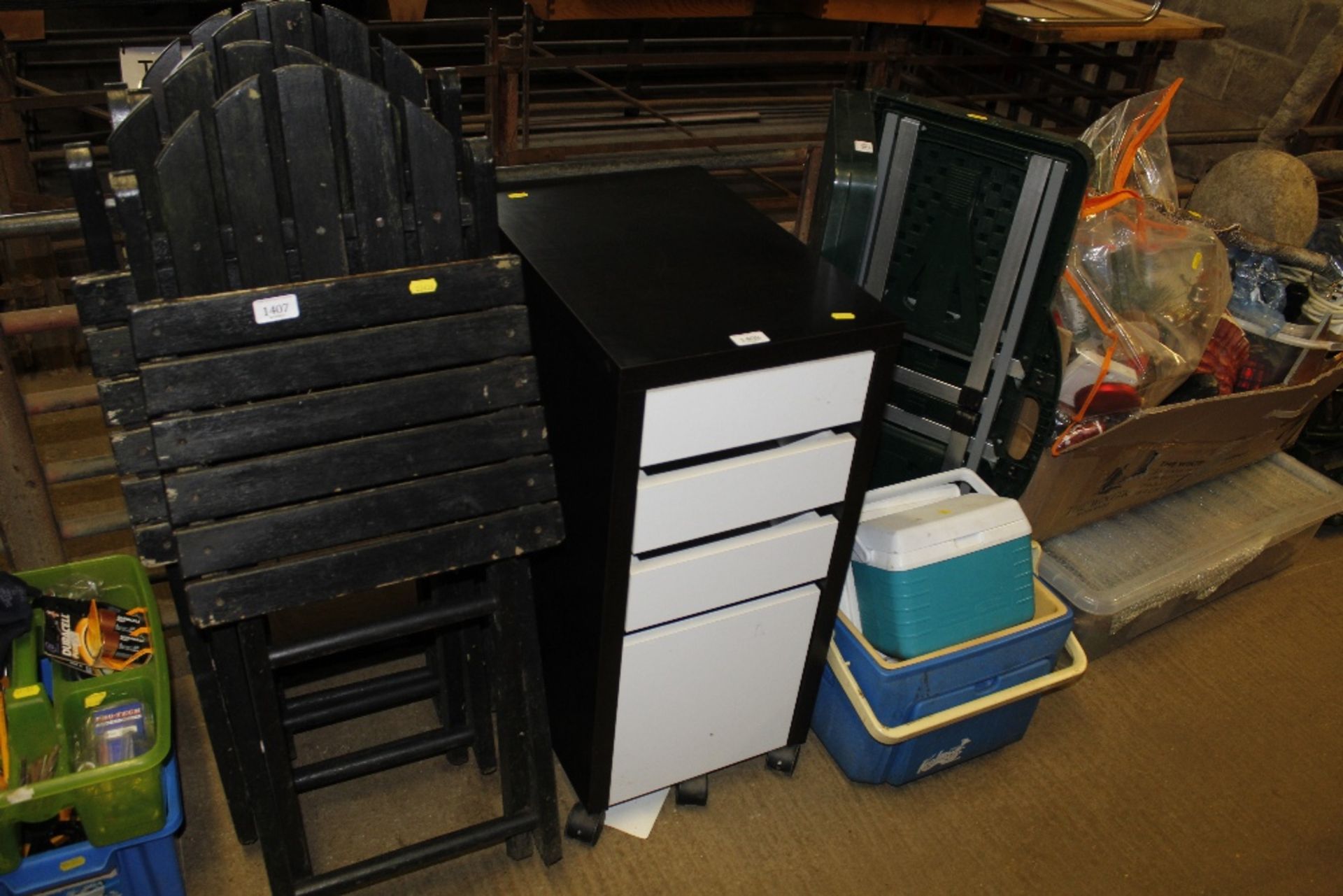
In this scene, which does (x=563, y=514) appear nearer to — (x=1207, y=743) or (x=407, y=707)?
(x=407, y=707)

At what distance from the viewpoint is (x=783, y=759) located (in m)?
2.11

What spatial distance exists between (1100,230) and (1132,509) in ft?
2.55

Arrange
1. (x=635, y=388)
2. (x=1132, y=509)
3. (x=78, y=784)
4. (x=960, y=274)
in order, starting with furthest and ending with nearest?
(x=1132, y=509) < (x=960, y=274) < (x=78, y=784) < (x=635, y=388)

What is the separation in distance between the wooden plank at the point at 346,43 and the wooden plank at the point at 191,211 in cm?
31

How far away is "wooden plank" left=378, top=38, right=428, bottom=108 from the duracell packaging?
994mm

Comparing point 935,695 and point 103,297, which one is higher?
point 103,297

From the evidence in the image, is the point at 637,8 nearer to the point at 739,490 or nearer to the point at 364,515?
the point at 739,490

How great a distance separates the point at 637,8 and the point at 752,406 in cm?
174

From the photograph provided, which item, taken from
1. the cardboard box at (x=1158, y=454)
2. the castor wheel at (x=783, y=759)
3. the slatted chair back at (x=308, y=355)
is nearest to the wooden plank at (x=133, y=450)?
the slatted chair back at (x=308, y=355)

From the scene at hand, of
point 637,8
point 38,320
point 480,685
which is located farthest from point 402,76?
point 637,8

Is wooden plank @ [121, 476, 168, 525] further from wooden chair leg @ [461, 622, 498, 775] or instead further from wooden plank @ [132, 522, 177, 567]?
wooden chair leg @ [461, 622, 498, 775]

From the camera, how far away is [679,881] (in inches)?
75.2

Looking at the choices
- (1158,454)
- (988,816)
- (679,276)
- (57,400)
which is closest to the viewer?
(679,276)

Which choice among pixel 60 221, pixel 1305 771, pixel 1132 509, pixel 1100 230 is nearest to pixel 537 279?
pixel 60 221
